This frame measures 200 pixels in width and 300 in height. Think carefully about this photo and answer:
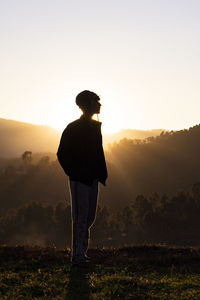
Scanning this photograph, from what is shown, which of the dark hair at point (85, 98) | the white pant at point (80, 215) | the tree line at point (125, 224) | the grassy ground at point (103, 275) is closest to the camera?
the grassy ground at point (103, 275)

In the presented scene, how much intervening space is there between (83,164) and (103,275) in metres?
2.28

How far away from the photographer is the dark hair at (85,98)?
881 cm

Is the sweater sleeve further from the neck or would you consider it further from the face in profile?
the face in profile

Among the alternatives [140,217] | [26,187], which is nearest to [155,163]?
[26,187]

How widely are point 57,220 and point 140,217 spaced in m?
23.3

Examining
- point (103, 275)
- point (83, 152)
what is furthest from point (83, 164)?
point (103, 275)

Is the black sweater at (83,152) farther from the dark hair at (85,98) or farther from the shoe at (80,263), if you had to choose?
the shoe at (80,263)

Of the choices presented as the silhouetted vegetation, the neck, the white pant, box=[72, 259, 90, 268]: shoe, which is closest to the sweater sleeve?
the white pant

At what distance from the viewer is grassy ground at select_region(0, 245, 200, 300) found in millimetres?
6215

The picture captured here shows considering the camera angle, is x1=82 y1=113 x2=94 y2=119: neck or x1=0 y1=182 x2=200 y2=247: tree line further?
x1=0 y1=182 x2=200 y2=247: tree line

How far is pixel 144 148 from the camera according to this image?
655 ft

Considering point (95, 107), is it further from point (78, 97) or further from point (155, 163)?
point (155, 163)

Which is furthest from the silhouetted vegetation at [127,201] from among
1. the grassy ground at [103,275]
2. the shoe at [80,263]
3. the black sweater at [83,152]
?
the black sweater at [83,152]

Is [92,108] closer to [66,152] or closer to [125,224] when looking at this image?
[66,152]
